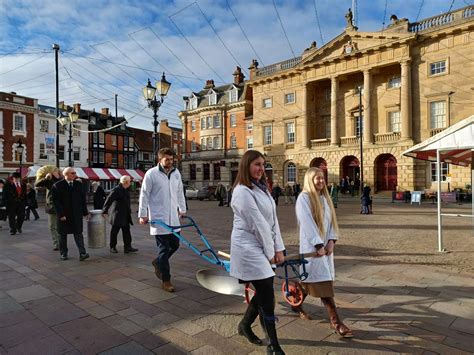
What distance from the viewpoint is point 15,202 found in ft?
36.6

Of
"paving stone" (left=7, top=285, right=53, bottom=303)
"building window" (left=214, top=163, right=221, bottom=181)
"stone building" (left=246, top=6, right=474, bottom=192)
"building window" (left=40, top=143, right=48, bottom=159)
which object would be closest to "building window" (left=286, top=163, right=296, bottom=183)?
"stone building" (left=246, top=6, right=474, bottom=192)

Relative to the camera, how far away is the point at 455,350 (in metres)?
3.22

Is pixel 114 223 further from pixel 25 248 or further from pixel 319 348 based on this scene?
pixel 319 348

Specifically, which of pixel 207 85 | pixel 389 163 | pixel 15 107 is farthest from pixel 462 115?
pixel 15 107

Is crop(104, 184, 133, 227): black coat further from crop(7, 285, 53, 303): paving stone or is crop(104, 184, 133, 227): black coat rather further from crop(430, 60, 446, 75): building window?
crop(430, 60, 446, 75): building window

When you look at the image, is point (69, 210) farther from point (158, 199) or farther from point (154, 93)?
point (154, 93)

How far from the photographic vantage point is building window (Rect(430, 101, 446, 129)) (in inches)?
1164

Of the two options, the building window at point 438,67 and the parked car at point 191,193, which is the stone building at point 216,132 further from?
the building window at point 438,67

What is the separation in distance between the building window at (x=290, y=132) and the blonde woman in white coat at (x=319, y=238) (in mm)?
36315

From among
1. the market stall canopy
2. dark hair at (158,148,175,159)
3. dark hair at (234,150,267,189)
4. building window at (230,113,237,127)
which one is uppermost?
building window at (230,113,237,127)

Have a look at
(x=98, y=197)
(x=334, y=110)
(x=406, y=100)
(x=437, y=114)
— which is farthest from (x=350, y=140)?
(x=98, y=197)

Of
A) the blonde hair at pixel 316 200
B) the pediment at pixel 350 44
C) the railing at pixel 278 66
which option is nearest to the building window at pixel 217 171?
the railing at pixel 278 66

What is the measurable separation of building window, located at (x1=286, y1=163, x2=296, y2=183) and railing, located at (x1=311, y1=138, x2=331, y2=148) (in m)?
3.42

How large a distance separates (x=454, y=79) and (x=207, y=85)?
121 feet
